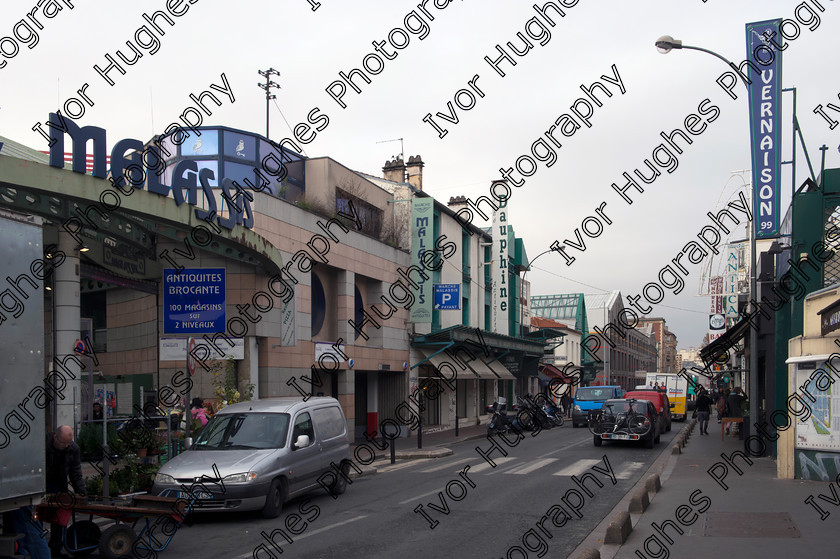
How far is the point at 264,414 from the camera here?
498 inches

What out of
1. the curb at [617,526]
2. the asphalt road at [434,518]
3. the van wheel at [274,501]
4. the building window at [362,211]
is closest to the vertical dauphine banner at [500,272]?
the building window at [362,211]

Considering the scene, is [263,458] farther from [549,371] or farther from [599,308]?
[599,308]

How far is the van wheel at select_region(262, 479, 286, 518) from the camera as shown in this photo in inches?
441

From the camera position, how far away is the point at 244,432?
12336mm

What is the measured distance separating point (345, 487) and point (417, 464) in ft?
19.8


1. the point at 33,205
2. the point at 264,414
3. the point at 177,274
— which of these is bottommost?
the point at 264,414

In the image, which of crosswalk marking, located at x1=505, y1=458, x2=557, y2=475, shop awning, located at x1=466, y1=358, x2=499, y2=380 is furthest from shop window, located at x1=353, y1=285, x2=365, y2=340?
crosswalk marking, located at x1=505, y1=458, x2=557, y2=475

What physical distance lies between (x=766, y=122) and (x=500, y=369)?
27.3m

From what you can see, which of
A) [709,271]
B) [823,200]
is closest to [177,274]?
[823,200]

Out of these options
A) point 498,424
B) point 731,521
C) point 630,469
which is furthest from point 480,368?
point 731,521

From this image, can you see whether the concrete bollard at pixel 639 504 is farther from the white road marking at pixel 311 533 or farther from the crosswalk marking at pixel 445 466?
the crosswalk marking at pixel 445 466

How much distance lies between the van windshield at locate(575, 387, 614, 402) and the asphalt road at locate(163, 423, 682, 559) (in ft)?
59.1

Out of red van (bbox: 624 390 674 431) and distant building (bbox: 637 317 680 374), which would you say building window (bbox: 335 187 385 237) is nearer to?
red van (bbox: 624 390 674 431)

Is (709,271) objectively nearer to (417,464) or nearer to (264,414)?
(417,464)
